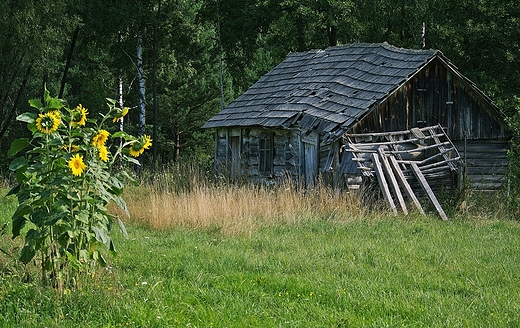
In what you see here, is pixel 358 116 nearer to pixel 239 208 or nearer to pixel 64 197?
pixel 239 208

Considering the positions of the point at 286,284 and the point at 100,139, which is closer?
the point at 100,139

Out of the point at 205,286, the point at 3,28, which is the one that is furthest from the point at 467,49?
the point at 205,286

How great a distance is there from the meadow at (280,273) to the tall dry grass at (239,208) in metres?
0.04

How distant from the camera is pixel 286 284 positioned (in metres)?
7.67

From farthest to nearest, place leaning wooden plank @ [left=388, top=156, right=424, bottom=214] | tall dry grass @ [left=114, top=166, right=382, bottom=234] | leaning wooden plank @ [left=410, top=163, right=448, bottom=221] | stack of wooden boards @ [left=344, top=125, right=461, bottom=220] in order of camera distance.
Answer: stack of wooden boards @ [left=344, top=125, right=461, bottom=220], leaning wooden plank @ [left=388, top=156, right=424, bottom=214], leaning wooden plank @ [left=410, top=163, right=448, bottom=221], tall dry grass @ [left=114, top=166, right=382, bottom=234]

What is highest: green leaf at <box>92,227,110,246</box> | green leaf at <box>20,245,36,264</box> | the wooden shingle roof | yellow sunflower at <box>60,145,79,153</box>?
the wooden shingle roof

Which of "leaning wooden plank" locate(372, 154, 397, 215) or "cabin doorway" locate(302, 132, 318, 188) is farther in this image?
"cabin doorway" locate(302, 132, 318, 188)

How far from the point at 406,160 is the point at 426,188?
207cm

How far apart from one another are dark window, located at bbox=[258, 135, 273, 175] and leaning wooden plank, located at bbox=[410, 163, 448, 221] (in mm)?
5120

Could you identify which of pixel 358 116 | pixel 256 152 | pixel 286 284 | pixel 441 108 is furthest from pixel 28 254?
pixel 441 108

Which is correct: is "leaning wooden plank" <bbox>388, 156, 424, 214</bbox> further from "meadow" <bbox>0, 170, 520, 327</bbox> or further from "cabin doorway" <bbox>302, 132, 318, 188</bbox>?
"cabin doorway" <bbox>302, 132, 318, 188</bbox>

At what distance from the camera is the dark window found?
65.2 ft

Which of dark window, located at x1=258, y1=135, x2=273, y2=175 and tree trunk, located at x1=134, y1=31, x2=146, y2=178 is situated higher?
tree trunk, located at x1=134, y1=31, x2=146, y2=178

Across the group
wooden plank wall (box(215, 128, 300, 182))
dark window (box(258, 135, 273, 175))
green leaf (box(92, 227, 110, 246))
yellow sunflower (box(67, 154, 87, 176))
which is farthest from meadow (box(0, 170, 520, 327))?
dark window (box(258, 135, 273, 175))
